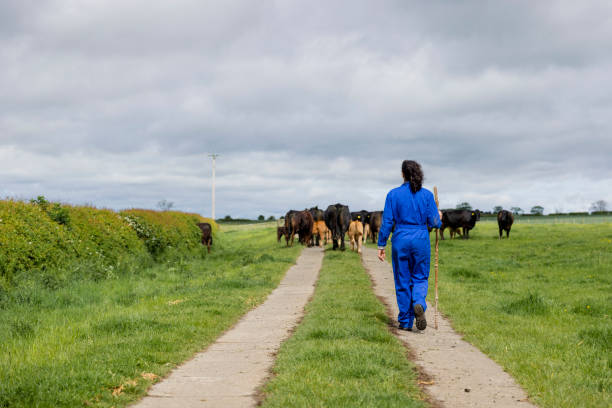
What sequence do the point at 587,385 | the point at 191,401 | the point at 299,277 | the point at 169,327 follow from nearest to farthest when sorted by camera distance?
the point at 191,401, the point at 587,385, the point at 169,327, the point at 299,277

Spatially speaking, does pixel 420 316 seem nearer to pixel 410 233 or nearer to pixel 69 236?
pixel 410 233

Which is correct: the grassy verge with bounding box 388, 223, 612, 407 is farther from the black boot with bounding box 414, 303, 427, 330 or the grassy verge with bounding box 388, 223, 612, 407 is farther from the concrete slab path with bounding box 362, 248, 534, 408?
the black boot with bounding box 414, 303, 427, 330

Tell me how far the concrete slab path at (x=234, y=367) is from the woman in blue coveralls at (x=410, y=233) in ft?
5.83

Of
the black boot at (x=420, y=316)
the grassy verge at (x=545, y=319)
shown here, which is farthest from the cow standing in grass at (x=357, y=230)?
the black boot at (x=420, y=316)

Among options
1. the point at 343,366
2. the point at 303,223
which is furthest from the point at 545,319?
the point at 303,223

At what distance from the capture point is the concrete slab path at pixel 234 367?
461 cm

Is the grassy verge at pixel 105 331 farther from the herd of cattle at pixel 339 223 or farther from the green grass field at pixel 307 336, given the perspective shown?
the herd of cattle at pixel 339 223

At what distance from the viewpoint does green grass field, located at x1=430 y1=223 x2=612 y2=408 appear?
201 inches

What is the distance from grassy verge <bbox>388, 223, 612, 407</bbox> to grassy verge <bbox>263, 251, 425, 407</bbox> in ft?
3.94

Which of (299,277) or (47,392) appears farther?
(299,277)

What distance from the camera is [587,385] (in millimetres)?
5055

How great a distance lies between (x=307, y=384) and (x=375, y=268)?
494 inches

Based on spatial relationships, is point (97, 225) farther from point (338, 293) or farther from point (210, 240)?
point (210, 240)

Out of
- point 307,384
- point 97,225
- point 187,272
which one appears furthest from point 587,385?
point 97,225
